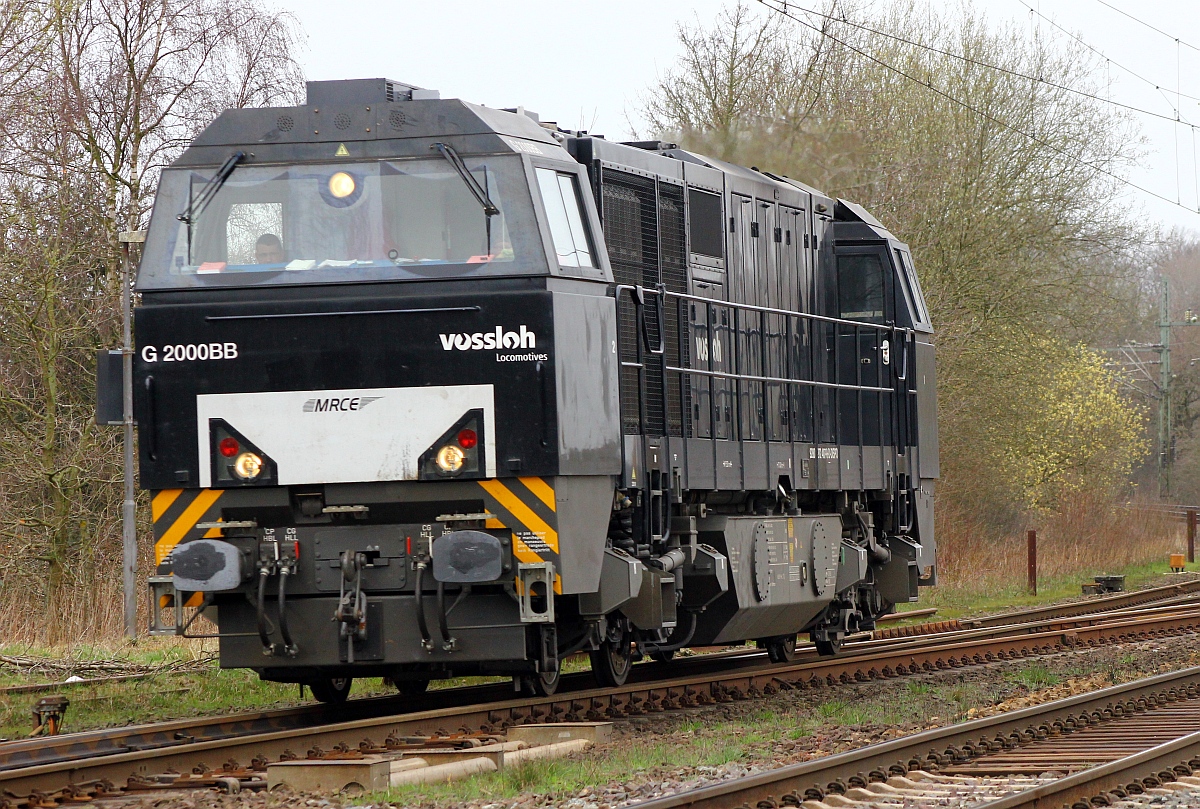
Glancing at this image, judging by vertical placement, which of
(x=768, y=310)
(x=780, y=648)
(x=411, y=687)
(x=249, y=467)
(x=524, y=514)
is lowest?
(x=780, y=648)

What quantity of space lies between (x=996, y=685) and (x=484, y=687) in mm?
3905

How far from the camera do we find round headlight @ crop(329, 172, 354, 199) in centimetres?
877

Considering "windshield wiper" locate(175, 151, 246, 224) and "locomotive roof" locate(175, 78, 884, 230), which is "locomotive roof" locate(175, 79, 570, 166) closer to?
"locomotive roof" locate(175, 78, 884, 230)

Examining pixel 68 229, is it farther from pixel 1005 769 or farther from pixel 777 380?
pixel 1005 769

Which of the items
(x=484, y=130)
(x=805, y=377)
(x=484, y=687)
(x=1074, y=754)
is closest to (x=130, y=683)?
(x=484, y=687)

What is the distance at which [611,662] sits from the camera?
10711 millimetres

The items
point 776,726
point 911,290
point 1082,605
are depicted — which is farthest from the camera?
point 1082,605

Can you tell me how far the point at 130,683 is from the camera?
11.3 metres

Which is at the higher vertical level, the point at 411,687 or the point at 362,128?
the point at 362,128

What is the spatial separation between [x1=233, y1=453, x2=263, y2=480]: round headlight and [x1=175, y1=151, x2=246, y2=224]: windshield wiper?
1407mm

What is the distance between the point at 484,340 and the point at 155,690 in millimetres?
4313

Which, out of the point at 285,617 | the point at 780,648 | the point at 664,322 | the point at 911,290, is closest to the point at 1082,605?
the point at 911,290

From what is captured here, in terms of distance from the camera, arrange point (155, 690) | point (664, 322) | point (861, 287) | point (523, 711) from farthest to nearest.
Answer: point (861, 287)
point (155, 690)
point (664, 322)
point (523, 711)

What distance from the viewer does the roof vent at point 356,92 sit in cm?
906
